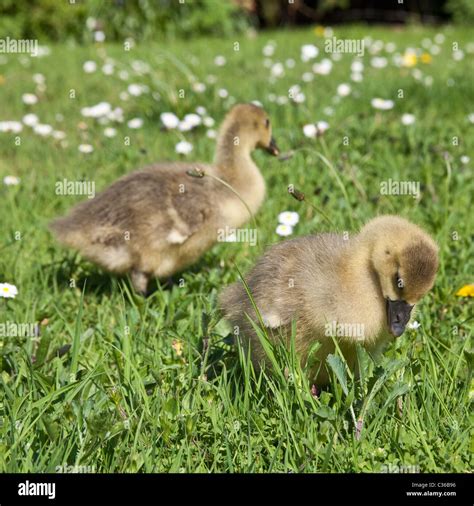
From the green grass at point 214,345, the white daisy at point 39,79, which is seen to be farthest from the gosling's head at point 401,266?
the white daisy at point 39,79

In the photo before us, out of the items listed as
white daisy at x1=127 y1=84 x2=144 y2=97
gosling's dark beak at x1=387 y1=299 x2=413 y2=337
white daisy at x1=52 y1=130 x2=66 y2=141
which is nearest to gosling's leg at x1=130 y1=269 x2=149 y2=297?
gosling's dark beak at x1=387 y1=299 x2=413 y2=337

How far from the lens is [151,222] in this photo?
477 cm

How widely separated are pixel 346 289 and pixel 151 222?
5.75ft

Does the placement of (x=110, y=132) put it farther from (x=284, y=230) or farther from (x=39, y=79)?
(x=39, y=79)

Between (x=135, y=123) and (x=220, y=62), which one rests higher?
(x=220, y=62)

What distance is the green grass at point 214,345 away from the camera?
3094mm

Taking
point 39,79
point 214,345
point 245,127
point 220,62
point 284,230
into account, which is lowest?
point 214,345

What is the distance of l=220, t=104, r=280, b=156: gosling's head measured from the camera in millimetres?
5418

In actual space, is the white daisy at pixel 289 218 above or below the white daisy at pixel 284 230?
above

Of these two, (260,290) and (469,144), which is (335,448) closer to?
(260,290)

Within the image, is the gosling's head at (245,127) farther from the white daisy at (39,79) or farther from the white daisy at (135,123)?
the white daisy at (39,79)

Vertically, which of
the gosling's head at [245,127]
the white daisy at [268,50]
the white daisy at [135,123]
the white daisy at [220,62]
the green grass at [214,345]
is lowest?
the green grass at [214,345]

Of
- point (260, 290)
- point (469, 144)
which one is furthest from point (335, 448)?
point (469, 144)

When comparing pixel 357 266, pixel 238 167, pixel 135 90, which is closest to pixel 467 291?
pixel 357 266
